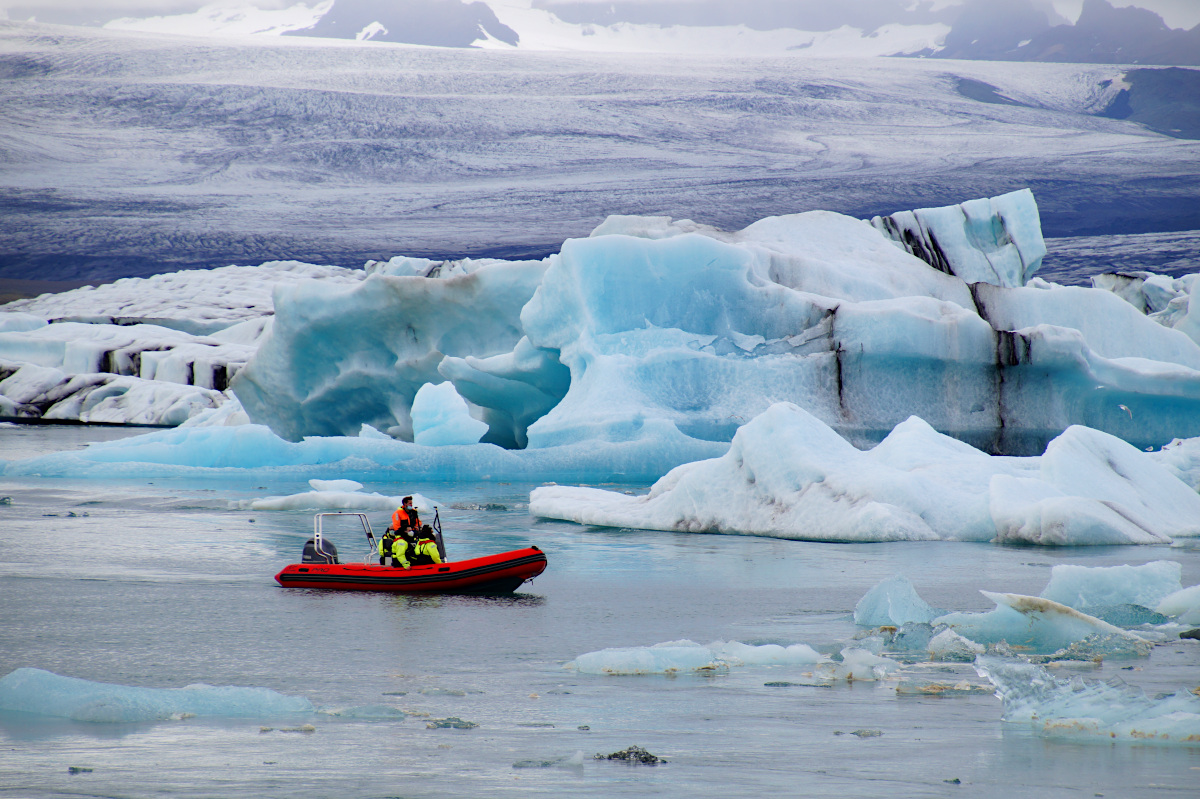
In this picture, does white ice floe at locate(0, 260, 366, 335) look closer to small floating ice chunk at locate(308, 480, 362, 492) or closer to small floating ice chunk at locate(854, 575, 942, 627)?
small floating ice chunk at locate(308, 480, 362, 492)

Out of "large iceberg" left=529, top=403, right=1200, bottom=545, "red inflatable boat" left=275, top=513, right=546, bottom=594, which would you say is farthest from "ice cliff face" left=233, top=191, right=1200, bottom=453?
"red inflatable boat" left=275, top=513, right=546, bottom=594

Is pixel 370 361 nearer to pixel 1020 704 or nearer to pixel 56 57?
pixel 1020 704

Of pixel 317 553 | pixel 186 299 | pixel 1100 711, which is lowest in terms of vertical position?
pixel 186 299

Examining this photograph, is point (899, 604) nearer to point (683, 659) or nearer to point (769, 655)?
point (769, 655)

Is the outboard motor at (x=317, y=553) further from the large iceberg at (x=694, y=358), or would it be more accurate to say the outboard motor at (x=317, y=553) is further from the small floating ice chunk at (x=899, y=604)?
the large iceberg at (x=694, y=358)

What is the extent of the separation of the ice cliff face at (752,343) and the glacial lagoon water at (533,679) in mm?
5101

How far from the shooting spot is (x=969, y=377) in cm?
1387

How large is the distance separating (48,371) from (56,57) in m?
49.8

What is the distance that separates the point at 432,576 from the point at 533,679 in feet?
8.41

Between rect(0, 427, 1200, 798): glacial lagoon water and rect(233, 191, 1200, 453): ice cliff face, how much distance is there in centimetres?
510

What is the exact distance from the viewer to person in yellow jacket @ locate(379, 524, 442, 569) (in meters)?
6.73

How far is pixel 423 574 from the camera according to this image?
659 centimetres

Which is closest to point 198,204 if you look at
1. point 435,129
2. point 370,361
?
point 435,129

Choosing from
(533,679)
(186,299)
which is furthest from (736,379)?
(186,299)
